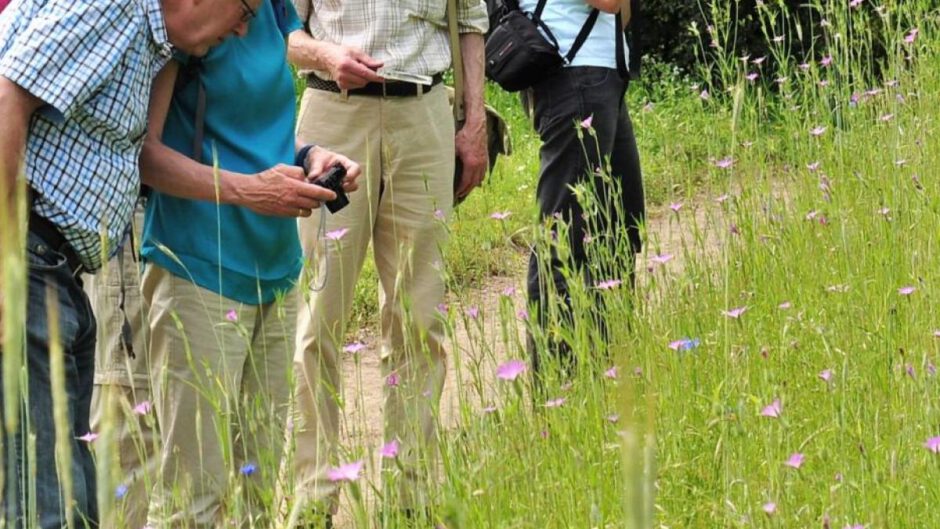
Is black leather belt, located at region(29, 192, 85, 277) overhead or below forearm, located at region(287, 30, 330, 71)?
below

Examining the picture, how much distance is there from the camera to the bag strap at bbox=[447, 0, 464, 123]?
12.6 feet

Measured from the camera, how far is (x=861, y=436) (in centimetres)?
243

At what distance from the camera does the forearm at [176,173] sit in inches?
106

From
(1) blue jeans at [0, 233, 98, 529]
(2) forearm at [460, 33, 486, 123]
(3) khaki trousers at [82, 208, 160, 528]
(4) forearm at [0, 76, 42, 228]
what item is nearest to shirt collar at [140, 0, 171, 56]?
(4) forearm at [0, 76, 42, 228]

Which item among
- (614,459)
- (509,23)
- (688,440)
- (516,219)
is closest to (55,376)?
(614,459)

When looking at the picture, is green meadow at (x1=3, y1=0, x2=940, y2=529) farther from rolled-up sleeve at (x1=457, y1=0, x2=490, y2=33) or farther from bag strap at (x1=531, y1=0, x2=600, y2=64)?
rolled-up sleeve at (x1=457, y1=0, x2=490, y2=33)

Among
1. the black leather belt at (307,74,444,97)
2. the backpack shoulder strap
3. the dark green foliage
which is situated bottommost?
the dark green foliage

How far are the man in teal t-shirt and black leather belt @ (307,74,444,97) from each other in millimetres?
645

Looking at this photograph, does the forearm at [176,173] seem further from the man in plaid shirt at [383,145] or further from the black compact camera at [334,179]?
the man in plaid shirt at [383,145]

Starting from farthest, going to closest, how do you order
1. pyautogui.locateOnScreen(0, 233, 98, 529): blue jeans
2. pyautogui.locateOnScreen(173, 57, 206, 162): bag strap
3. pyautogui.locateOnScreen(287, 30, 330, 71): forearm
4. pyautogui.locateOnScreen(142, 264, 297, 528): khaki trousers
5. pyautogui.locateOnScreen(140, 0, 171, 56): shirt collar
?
1. pyautogui.locateOnScreen(287, 30, 330, 71): forearm
2. pyautogui.locateOnScreen(142, 264, 297, 528): khaki trousers
3. pyautogui.locateOnScreen(173, 57, 206, 162): bag strap
4. pyautogui.locateOnScreen(140, 0, 171, 56): shirt collar
5. pyautogui.locateOnScreen(0, 233, 98, 529): blue jeans

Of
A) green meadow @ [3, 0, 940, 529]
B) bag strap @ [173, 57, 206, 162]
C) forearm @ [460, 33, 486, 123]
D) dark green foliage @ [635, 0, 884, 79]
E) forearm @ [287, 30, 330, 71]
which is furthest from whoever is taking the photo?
dark green foliage @ [635, 0, 884, 79]

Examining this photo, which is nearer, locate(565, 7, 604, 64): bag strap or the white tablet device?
the white tablet device

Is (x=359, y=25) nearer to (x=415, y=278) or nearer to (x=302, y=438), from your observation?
(x=415, y=278)

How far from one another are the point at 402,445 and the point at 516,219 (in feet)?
16.6
